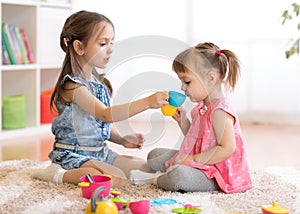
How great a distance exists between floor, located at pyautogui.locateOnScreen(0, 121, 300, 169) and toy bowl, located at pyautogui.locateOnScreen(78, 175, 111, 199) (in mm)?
177

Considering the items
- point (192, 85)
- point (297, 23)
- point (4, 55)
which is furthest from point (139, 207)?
point (297, 23)

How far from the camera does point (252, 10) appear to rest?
10.7 feet

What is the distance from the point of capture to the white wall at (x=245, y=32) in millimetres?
3238

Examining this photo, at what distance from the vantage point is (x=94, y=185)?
158 cm

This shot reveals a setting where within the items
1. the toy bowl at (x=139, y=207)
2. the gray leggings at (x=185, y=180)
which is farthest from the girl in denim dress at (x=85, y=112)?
the toy bowl at (x=139, y=207)

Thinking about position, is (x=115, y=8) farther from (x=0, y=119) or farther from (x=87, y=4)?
(x=0, y=119)

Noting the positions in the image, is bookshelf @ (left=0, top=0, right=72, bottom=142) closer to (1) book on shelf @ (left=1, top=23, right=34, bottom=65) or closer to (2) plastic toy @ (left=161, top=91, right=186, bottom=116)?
(1) book on shelf @ (left=1, top=23, right=34, bottom=65)

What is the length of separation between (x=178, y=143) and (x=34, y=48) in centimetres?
152

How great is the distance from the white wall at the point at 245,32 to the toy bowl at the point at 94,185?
170cm

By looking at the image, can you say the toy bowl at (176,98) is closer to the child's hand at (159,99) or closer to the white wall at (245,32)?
the child's hand at (159,99)

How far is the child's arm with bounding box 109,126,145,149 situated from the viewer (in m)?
1.73

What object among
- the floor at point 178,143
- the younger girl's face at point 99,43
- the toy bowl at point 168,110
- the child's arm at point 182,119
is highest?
the younger girl's face at point 99,43

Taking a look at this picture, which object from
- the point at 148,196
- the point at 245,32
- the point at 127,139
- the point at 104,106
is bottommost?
the point at 148,196

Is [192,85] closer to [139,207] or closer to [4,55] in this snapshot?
[139,207]
